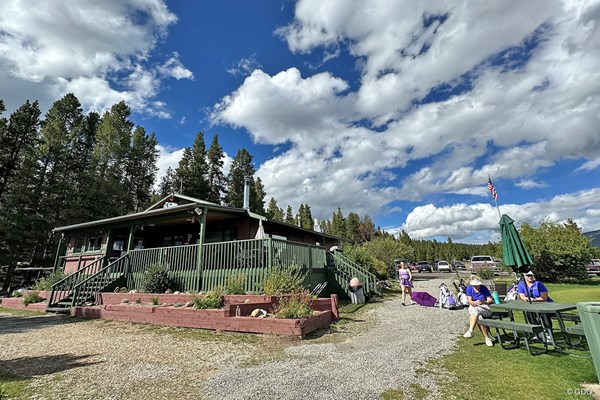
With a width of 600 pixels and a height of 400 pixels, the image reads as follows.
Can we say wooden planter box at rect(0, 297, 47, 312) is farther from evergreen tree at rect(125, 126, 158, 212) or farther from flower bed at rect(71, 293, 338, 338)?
evergreen tree at rect(125, 126, 158, 212)

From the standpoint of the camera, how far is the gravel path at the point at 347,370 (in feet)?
12.5

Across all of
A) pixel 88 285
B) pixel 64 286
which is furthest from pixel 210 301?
pixel 64 286

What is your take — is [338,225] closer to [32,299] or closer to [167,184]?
[167,184]

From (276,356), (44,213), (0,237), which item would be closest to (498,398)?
(276,356)

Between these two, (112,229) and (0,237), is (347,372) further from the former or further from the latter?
(0,237)

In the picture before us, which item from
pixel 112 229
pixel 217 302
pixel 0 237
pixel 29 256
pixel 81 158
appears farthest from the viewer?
pixel 81 158

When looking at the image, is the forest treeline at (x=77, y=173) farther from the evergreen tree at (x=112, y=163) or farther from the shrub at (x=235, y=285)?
the shrub at (x=235, y=285)

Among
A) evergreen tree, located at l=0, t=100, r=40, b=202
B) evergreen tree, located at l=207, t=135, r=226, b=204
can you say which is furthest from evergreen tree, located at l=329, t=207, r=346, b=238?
evergreen tree, located at l=0, t=100, r=40, b=202

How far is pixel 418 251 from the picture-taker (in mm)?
82625

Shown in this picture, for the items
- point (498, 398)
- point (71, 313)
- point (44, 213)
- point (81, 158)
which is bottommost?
point (498, 398)

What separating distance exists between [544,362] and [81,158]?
4197 centimetres

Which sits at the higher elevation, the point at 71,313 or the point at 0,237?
the point at 0,237

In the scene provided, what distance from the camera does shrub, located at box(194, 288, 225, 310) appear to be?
842 centimetres

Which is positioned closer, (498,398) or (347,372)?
(498,398)
